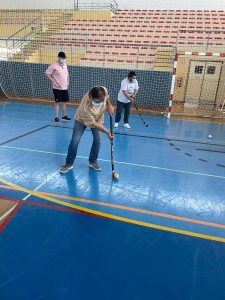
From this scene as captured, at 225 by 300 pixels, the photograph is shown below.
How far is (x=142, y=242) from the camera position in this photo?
271cm

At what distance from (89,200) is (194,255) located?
58.6 inches

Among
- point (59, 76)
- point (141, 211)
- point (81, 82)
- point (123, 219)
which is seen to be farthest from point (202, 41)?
point (123, 219)

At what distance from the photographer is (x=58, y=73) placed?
6945 mm

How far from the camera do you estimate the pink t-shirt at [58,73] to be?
22.4 feet

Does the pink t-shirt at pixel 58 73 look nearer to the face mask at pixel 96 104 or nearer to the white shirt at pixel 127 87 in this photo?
the white shirt at pixel 127 87

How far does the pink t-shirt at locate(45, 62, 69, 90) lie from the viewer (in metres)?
6.84

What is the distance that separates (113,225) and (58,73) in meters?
5.16

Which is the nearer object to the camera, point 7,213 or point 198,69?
point 7,213

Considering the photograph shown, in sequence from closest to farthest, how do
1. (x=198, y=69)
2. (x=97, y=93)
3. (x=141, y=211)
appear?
(x=141, y=211) → (x=97, y=93) → (x=198, y=69)

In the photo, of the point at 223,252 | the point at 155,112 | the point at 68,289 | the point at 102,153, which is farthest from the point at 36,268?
the point at 155,112

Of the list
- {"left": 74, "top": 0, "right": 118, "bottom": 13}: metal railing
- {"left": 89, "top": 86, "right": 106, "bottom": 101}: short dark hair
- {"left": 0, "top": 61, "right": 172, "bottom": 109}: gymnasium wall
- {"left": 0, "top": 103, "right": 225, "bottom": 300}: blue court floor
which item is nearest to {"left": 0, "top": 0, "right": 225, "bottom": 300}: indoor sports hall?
{"left": 0, "top": 103, "right": 225, "bottom": 300}: blue court floor

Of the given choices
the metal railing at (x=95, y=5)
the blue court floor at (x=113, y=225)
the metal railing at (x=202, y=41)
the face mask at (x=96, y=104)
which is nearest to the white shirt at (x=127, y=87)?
the blue court floor at (x=113, y=225)

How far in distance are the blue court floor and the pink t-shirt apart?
2271mm

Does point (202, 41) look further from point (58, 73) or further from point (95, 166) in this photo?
point (95, 166)
